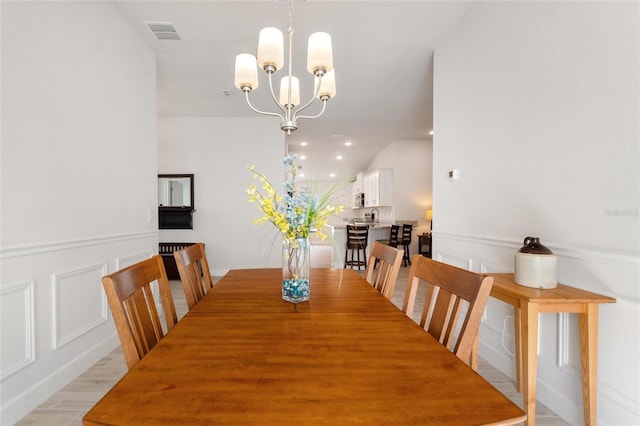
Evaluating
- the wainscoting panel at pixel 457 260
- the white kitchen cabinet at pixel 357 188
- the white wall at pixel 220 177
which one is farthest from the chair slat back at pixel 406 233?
the wainscoting panel at pixel 457 260

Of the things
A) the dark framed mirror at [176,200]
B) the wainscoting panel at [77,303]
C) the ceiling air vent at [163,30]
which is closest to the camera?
the wainscoting panel at [77,303]

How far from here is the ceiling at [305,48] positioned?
98.0 inches

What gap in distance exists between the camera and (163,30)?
2.80 m

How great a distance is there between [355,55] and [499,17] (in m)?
1.43

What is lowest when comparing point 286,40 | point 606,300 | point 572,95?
point 606,300

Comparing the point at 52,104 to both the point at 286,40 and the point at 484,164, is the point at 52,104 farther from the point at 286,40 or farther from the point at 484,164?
the point at 484,164

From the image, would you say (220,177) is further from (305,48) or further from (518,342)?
(518,342)

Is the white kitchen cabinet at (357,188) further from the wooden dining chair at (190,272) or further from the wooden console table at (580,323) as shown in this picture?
the wooden console table at (580,323)

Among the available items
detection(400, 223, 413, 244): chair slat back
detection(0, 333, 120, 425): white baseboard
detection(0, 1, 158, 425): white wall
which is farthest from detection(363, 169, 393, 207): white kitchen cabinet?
detection(0, 333, 120, 425): white baseboard

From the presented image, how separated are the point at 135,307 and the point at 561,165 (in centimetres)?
212

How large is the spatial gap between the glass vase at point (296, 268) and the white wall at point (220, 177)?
4072 millimetres

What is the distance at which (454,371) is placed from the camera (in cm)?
73

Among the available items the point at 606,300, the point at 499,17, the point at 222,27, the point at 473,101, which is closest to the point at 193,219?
the point at 222,27

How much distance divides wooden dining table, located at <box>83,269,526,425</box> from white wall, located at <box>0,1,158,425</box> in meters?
1.37
